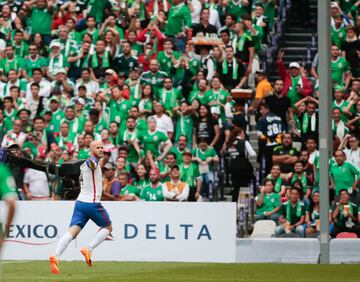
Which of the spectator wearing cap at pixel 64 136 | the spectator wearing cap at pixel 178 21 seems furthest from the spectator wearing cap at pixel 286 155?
the spectator wearing cap at pixel 178 21

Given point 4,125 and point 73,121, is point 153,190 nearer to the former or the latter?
point 73,121

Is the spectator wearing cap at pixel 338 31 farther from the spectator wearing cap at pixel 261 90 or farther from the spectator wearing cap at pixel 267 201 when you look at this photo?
the spectator wearing cap at pixel 267 201

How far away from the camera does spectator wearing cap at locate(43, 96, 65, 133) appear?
1099 inches

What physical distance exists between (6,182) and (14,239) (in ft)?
39.5

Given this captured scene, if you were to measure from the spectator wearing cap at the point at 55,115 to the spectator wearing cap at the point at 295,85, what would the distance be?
506 centimetres

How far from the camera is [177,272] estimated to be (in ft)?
66.8

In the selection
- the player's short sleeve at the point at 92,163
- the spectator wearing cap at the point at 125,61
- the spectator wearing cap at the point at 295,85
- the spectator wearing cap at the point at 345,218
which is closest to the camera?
the player's short sleeve at the point at 92,163

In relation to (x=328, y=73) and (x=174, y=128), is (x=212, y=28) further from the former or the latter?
(x=328, y=73)

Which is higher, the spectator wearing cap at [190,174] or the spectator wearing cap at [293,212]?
the spectator wearing cap at [190,174]

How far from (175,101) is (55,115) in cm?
272

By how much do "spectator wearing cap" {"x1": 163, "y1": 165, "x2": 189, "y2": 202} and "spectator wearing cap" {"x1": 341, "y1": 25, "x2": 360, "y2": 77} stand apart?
5786mm

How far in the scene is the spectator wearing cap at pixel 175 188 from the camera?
25.0 meters

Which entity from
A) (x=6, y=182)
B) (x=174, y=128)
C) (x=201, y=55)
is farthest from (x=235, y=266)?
(x=6, y=182)

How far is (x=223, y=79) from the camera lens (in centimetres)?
2862
